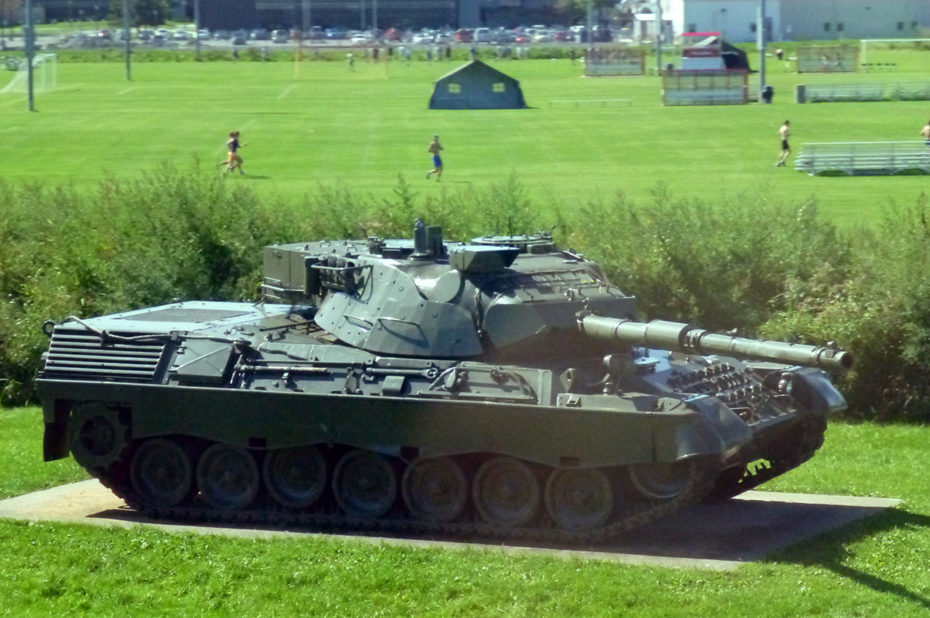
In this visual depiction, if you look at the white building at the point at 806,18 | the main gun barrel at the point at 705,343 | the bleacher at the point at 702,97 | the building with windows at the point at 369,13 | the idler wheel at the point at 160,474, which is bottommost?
the idler wheel at the point at 160,474

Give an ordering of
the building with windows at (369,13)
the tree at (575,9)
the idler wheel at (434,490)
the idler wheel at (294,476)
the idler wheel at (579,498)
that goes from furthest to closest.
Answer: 1. the tree at (575,9)
2. the building with windows at (369,13)
3. the idler wheel at (294,476)
4. the idler wheel at (434,490)
5. the idler wheel at (579,498)

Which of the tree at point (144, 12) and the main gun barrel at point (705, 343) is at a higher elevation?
the tree at point (144, 12)

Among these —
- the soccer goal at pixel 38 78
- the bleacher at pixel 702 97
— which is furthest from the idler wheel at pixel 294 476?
the soccer goal at pixel 38 78

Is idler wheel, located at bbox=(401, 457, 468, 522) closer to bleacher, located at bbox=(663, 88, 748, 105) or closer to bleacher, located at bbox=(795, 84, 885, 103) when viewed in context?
bleacher, located at bbox=(663, 88, 748, 105)

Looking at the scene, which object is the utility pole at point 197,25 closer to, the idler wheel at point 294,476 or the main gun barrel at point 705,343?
the idler wheel at point 294,476

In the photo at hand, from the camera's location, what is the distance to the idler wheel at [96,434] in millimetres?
15438

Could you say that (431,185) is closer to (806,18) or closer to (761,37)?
(761,37)

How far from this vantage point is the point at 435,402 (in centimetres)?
1391

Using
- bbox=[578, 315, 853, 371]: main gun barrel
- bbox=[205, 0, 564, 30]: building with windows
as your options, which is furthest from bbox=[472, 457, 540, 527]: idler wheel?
bbox=[205, 0, 564, 30]: building with windows

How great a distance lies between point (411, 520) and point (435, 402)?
4.18 ft

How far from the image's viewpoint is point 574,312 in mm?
14648

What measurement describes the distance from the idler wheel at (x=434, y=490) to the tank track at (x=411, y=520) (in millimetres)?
113

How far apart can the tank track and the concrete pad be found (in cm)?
13

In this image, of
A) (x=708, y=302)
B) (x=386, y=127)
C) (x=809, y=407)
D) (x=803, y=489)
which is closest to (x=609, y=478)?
(x=809, y=407)
